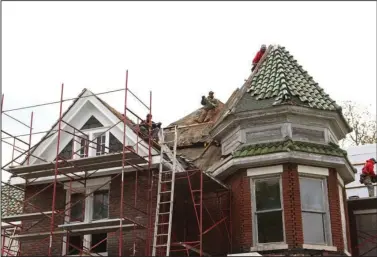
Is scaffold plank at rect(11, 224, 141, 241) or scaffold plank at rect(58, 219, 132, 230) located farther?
scaffold plank at rect(11, 224, 141, 241)

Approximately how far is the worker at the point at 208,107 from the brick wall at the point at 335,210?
22.4 ft

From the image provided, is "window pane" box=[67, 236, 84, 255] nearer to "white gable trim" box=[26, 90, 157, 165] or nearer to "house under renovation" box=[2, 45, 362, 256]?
"house under renovation" box=[2, 45, 362, 256]

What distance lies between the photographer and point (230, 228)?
695 inches

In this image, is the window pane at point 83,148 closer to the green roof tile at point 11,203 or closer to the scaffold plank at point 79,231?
the scaffold plank at point 79,231

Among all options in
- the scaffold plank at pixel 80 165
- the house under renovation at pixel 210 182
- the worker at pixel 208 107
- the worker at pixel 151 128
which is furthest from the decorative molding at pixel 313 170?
the worker at pixel 208 107

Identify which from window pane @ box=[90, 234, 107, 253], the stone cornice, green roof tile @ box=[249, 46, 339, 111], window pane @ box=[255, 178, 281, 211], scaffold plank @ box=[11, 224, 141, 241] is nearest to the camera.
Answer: scaffold plank @ box=[11, 224, 141, 241]

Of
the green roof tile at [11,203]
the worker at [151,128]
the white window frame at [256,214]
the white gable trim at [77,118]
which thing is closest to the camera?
the white window frame at [256,214]

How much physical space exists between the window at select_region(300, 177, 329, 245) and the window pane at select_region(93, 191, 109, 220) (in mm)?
5587

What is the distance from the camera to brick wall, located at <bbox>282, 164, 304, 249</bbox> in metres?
15.9

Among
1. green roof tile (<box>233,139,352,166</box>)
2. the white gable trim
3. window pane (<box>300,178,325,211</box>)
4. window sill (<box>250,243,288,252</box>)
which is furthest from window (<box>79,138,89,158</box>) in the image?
window pane (<box>300,178,325,211</box>)

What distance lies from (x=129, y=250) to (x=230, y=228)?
2.99 metres

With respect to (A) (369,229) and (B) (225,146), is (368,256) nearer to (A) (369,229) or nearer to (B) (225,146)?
(A) (369,229)

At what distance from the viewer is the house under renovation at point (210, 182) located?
16359mm

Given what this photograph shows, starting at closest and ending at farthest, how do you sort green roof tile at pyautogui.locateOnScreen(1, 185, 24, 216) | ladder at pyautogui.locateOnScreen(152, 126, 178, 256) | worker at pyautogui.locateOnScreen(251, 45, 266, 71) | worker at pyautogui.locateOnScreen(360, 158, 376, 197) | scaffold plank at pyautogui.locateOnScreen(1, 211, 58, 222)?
ladder at pyautogui.locateOnScreen(152, 126, 178, 256) → scaffold plank at pyautogui.locateOnScreen(1, 211, 58, 222) → worker at pyautogui.locateOnScreen(360, 158, 376, 197) → worker at pyautogui.locateOnScreen(251, 45, 266, 71) → green roof tile at pyautogui.locateOnScreen(1, 185, 24, 216)
